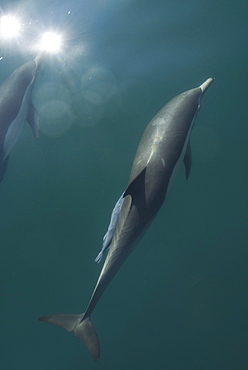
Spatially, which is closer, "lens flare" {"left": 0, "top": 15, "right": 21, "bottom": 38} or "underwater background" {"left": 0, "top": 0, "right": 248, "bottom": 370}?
"underwater background" {"left": 0, "top": 0, "right": 248, "bottom": 370}

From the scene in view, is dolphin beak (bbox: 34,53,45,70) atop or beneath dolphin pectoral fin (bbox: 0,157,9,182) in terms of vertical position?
atop

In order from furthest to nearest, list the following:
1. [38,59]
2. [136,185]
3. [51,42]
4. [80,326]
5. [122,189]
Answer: [51,42] < [38,59] < [122,189] < [80,326] < [136,185]

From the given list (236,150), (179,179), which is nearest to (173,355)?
(179,179)

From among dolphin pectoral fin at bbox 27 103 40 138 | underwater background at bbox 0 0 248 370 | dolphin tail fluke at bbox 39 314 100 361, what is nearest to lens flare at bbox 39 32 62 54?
underwater background at bbox 0 0 248 370

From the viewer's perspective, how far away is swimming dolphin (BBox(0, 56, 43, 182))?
20.1ft

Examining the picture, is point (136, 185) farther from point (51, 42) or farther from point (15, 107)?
point (51, 42)

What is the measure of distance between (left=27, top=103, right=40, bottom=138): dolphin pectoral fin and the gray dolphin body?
6.90 feet

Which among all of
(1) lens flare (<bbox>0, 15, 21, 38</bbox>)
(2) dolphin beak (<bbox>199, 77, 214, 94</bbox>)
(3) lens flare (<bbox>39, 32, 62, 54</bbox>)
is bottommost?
(2) dolphin beak (<bbox>199, 77, 214, 94</bbox>)

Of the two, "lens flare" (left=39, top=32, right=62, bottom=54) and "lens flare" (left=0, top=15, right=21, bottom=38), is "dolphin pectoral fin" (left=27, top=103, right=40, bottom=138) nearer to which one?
"lens flare" (left=39, top=32, right=62, bottom=54)

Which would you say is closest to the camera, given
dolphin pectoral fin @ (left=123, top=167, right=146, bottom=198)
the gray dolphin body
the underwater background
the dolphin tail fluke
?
dolphin pectoral fin @ (left=123, top=167, right=146, bottom=198)

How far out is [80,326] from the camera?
4.82 m

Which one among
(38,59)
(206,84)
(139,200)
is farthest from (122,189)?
(38,59)

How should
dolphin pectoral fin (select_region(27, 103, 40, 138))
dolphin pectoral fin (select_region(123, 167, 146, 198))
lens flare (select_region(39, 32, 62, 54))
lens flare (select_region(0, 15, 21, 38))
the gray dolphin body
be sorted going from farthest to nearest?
lens flare (select_region(0, 15, 21, 38)) → lens flare (select_region(39, 32, 62, 54)) → dolphin pectoral fin (select_region(27, 103, 40, 138)) → the gray dolphin body → dolphin pectoral fin (select_region(123, 167, 146, 198))

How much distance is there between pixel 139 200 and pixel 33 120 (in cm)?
277
